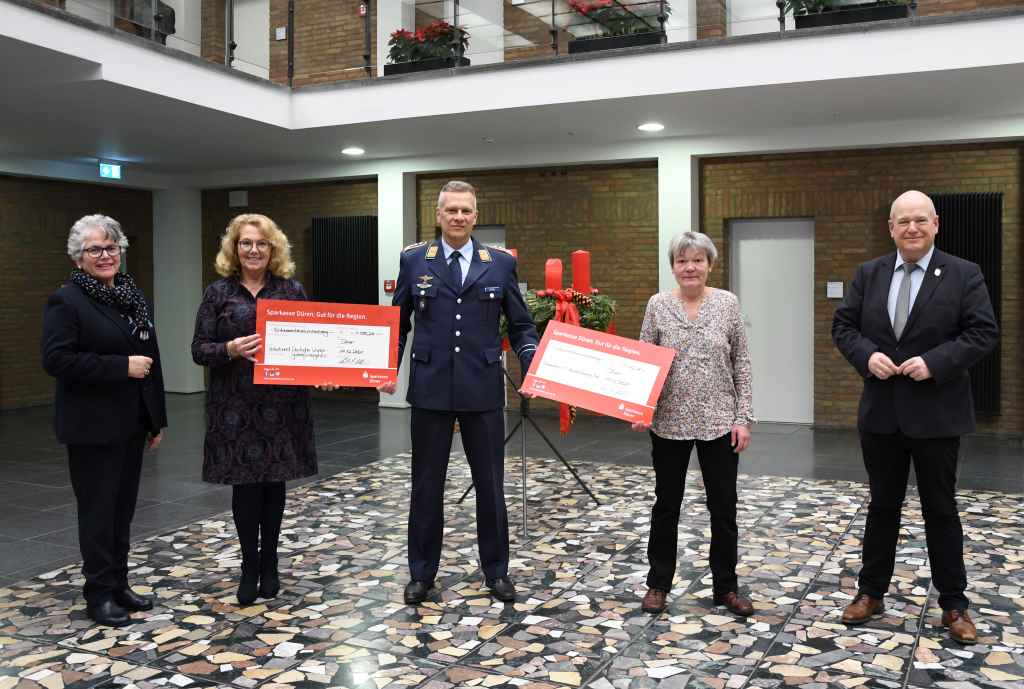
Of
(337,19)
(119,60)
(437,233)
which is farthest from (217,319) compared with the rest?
(437,233)

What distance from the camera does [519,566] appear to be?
471 cm

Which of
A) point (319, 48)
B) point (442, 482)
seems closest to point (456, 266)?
point (442, 482)

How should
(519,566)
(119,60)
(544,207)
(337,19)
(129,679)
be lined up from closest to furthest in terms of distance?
(129,679)
(519,566)
(119,60)
(337,19)
(544,207)

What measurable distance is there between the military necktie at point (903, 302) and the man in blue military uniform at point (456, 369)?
1.46 meters

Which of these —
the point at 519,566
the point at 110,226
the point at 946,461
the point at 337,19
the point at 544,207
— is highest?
the point at 337,19

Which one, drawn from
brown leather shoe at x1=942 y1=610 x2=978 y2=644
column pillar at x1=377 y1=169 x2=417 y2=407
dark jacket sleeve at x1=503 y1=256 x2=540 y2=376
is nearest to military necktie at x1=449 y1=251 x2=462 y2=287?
dark jacket sleeve at x1=503 y1=256 x2=540 y2=376

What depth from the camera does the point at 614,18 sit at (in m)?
8.68

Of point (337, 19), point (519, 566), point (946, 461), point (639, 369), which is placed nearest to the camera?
point (946, 461)

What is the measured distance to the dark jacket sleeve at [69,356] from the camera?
3660 millimetres

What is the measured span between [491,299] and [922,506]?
1.90 meters

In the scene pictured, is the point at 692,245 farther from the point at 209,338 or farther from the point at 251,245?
the point at 209,338

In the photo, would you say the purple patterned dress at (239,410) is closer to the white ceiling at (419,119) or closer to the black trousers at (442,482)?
the black trousers at (442,482)

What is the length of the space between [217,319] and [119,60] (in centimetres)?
437

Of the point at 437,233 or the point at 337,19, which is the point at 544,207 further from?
the point at 337,19
